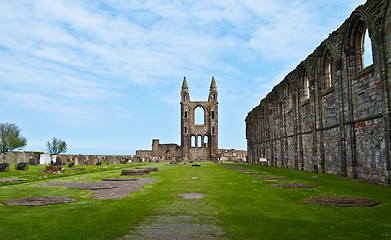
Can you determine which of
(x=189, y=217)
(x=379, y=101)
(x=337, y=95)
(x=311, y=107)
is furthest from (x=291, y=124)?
(x=189, y=217)

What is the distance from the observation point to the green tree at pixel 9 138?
164ft

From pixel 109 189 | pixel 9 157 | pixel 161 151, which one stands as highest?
pixel 9 157

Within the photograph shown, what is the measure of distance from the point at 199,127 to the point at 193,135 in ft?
6.53

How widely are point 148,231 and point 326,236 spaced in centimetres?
203

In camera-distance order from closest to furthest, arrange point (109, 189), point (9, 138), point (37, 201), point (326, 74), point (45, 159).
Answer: point (37, 201)
point (109, 189)
point (326, 74)
point (45, 159)
point (9, 138)

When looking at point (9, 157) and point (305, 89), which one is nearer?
point (305, 89)

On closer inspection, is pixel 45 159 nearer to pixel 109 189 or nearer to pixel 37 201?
pixel 109 189

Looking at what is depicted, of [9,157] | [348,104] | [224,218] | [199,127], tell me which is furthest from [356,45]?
[199,127]

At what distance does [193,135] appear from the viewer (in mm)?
56406

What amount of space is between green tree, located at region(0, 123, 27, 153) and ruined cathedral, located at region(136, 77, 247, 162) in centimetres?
2132

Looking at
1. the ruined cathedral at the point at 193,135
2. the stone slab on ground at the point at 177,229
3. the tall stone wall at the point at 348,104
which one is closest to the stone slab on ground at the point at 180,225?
the stone slab on ground at the point at 177,229

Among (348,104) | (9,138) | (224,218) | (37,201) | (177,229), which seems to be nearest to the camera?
(177,229)

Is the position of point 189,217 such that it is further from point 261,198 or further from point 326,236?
point 261,198

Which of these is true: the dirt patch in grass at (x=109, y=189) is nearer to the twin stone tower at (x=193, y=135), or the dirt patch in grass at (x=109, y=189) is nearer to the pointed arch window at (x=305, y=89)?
the pointed arch window at (x=305, y=89)
